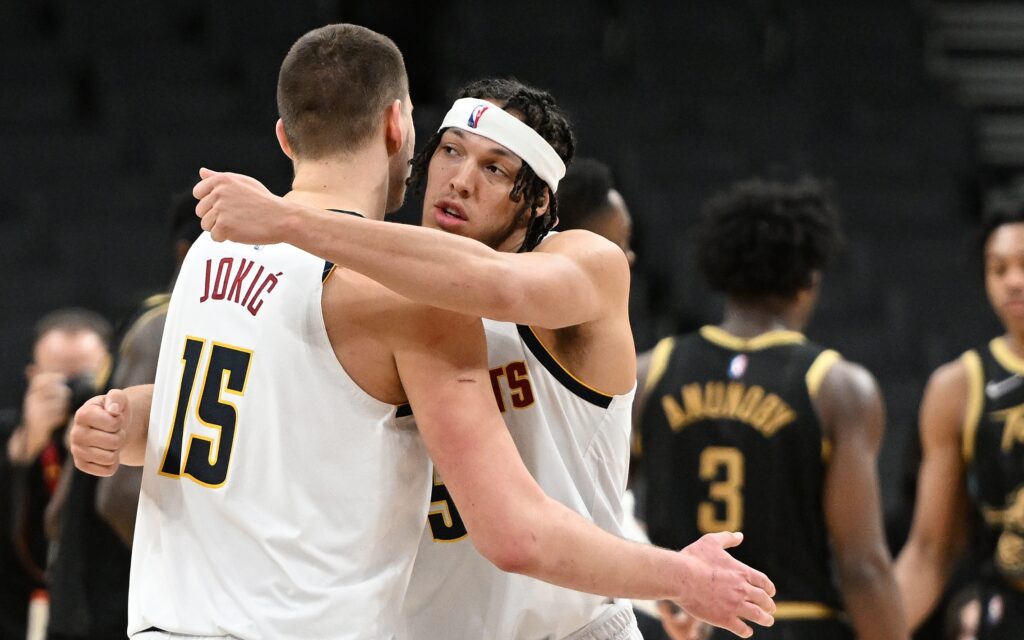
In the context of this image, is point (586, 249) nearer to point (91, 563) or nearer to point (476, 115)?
point (476, 115)

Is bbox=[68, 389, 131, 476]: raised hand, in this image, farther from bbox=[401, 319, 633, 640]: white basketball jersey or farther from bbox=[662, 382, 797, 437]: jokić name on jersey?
bbox=[662, 382, 797, 437]: jokić name on jersey

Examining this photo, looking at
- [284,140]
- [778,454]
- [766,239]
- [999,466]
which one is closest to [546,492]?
[284,140]

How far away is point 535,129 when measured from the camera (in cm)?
358

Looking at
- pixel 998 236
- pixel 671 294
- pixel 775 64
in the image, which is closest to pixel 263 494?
pixel 998 236

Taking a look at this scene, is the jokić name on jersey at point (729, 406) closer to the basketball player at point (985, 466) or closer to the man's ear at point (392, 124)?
the basketball player at point (985, 466)

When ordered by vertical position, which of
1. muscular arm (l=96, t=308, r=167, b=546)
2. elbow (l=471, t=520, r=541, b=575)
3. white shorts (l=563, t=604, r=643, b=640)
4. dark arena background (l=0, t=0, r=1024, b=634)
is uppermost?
dark arena background (l=0, t=0, r=1024, b=634)

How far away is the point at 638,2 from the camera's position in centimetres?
1369

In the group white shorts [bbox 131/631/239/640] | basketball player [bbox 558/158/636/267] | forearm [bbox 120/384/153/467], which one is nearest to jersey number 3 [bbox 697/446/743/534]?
basketball player [bbox 558/158/636/267]

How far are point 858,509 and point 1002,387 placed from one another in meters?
0.93

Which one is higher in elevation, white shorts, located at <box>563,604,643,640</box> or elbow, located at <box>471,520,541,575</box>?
elbow, located at <box>471,520,541,575</box>

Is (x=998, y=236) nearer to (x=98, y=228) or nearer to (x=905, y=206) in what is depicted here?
(x=905, y=206)

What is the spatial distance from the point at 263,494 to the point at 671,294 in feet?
26.4

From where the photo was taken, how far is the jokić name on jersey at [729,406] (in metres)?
5.20

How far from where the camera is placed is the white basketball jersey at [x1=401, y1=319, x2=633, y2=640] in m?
3.45
